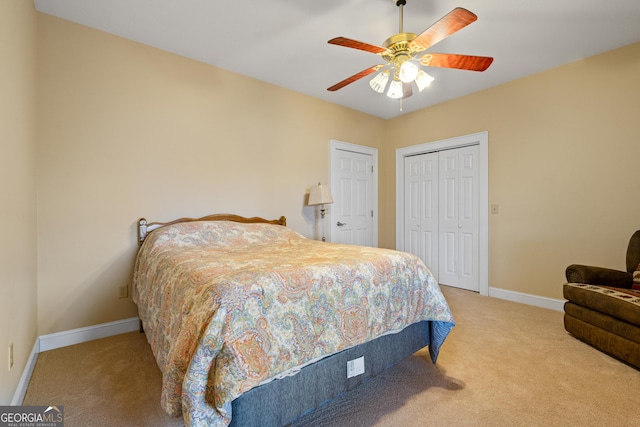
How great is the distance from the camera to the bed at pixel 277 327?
43.9 inches

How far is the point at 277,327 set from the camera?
4.14 feet

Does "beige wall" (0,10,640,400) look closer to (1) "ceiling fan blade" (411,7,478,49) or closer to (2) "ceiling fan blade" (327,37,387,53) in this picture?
(2) "ceiling fan blade" (327,37,387,53)

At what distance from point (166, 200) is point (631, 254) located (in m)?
4.16

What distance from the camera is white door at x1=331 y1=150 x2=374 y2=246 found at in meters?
4.23

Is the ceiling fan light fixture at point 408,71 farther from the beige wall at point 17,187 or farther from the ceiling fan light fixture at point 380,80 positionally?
the beige wall at point 17,187

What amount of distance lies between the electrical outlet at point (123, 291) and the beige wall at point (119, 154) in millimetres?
38

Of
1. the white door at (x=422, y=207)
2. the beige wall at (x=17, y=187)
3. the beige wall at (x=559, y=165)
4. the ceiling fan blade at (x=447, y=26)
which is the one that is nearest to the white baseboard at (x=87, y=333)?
the beige wall at (x=17, y=187)

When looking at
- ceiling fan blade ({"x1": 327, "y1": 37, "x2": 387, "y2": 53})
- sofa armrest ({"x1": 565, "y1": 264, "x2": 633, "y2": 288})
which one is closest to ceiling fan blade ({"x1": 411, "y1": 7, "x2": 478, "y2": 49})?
ceiling fan blade ({"x1": 327, "y1": 37, "x2": 387, "y2": 53})

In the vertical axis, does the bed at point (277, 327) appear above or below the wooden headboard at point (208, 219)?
below

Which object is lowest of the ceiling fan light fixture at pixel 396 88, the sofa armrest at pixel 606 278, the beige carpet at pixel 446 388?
the beige carpet at pixel 446 388

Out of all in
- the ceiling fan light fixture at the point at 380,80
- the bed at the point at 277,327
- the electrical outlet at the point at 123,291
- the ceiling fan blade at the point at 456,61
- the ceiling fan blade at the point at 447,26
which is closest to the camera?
the bed at the point at 277,327

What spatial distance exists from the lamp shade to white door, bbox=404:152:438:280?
1592mm

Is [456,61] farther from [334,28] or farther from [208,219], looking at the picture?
[208,219]

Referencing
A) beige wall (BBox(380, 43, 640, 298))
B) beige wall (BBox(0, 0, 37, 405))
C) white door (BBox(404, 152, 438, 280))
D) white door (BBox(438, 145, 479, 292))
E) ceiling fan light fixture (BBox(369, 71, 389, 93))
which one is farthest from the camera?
white door (BBox(404, 152, 438, 280))
